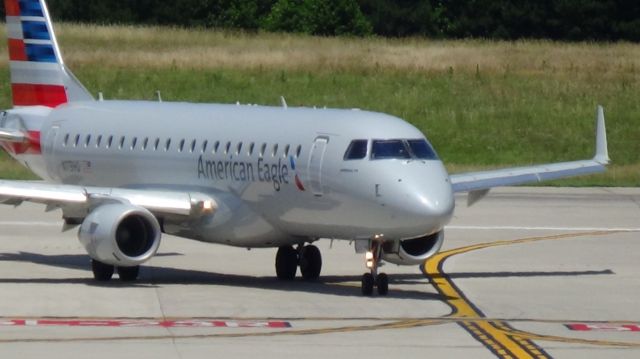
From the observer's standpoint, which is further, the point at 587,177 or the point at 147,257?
the point at 587,177

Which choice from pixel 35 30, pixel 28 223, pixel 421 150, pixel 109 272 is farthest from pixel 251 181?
pixel 28 223

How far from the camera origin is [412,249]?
2831cm

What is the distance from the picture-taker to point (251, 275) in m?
31.3

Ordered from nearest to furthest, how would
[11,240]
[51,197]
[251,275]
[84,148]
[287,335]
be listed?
1. [287,335]
2. [51,197]
3. [251,275]
4. [84,148]
5. [11,240]

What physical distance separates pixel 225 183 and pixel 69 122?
19.6 ft

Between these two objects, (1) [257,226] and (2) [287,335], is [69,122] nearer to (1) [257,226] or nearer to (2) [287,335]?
(1) [257,226]

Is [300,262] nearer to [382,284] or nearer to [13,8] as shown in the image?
[382,284]

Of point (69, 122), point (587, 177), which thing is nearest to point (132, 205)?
point (69, 122)

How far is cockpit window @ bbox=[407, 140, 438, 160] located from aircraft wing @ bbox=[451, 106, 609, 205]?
256 cm

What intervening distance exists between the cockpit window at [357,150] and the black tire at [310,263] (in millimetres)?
3170

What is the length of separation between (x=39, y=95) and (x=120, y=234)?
26.9 ft

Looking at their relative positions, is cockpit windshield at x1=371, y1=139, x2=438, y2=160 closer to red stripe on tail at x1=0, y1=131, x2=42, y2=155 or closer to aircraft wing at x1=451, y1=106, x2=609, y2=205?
aircraft wing at x1=451, y1=106, x2=609, y2=205

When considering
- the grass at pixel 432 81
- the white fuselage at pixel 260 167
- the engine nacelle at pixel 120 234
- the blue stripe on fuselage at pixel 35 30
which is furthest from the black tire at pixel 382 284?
the grass at pixel 432 81

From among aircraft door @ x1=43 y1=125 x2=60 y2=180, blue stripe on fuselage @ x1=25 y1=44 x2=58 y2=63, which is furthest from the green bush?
aircraft door @ x1=43 y1=125 x2=60 y2=180
